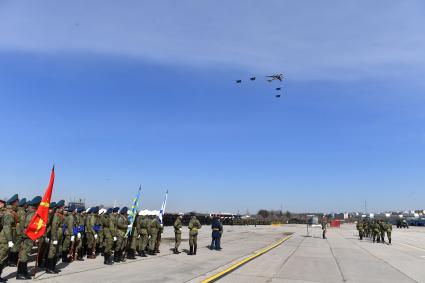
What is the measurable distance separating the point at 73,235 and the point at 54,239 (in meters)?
1.72

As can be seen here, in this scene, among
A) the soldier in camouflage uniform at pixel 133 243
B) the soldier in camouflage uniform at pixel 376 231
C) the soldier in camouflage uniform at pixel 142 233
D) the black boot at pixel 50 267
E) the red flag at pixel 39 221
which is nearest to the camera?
the red flag at pixel 39 221

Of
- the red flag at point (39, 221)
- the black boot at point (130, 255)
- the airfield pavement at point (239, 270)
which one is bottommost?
the airfield pavement at point (239, 270)

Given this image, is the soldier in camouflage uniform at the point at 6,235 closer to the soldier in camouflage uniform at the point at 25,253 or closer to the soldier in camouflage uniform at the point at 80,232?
the soldier in camouflage uniform at the point at 25,253

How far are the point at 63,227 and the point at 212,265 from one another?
198 inches

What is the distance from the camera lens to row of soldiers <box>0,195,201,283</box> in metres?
10.4

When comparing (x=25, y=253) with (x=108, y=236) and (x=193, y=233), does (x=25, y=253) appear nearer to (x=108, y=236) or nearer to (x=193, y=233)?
(x=108, y=236)

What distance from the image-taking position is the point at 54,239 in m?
A: 11.6

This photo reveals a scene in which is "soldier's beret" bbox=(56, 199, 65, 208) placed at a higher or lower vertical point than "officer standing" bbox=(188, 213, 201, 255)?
higher

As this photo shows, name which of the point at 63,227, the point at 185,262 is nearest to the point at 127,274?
the point at 63,227

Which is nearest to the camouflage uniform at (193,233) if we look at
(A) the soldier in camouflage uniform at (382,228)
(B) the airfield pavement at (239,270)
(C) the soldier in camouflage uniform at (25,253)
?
(B) the airfield pavement at (239,270)

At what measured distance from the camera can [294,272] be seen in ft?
45.4

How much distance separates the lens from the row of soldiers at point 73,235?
10.4 metres

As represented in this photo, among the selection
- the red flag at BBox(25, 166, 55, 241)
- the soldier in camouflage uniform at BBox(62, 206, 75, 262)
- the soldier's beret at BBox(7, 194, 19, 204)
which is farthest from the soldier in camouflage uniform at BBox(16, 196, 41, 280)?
the soldier in camouflage uniform at BBox(62, 206, 75, 262)

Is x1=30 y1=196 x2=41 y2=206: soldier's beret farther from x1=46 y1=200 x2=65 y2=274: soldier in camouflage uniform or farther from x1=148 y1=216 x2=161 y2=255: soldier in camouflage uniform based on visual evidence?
x1=148 y1=216 x2=161 y2=255: soldier in camouflage uniform
